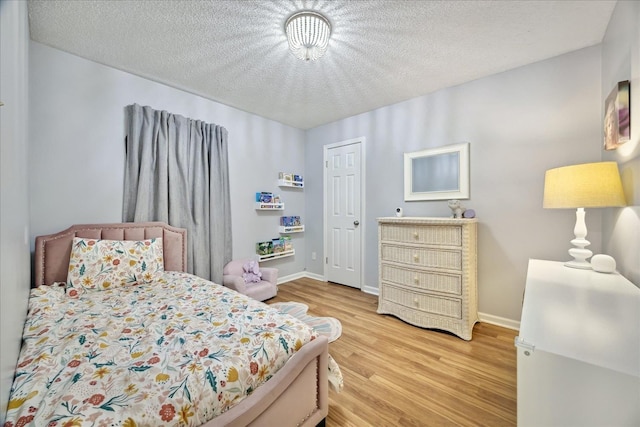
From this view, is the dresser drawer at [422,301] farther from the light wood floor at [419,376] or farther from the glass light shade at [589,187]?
the glass light shade at [589,187]

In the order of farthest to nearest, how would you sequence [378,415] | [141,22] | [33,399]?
[141,22], [378,415], [33,399]

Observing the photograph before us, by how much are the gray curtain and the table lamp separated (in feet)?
10.3

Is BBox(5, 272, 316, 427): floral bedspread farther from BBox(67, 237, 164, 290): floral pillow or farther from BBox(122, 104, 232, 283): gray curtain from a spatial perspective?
BBox(122, 104, 232, 283): gray curtain

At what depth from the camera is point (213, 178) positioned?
9.48 feet

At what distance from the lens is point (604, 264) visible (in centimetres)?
142

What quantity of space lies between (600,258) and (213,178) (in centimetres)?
341

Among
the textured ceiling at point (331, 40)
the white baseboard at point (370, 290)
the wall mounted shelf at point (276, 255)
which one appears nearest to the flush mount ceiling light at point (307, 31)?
the textured ceiling at point (331, 40)

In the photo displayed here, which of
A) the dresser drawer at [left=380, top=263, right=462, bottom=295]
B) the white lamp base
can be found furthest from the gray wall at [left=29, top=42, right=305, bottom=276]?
the white lamp base

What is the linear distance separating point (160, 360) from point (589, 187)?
2471mm

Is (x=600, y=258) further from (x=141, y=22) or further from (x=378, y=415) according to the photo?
(x=141, y=22)

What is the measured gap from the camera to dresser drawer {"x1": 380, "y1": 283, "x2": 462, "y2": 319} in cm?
219

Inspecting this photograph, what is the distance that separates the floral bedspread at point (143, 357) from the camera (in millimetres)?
764

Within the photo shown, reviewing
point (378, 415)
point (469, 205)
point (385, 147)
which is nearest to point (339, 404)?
point (378, 415)

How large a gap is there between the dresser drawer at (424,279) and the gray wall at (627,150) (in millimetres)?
1005
